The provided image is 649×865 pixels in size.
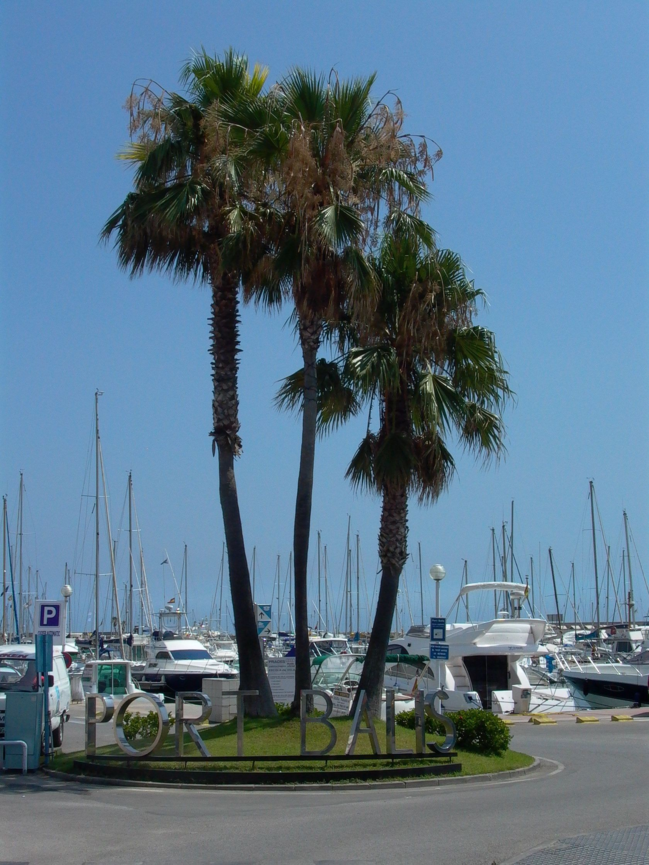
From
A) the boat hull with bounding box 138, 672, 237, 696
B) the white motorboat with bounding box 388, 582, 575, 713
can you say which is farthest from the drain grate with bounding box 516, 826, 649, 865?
the boat hull with bounding box 138, 672, 237, 696

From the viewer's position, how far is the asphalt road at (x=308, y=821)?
371 inches

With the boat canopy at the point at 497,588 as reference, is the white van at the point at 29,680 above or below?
below

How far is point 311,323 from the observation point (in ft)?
63.1

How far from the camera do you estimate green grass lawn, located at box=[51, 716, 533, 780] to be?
15.1 m

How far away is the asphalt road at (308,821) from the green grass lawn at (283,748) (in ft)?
2.80

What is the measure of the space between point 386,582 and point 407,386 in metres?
4.19

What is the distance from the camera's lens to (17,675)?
19594mm

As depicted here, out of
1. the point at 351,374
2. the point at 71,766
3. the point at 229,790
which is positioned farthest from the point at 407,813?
the point at 351,374

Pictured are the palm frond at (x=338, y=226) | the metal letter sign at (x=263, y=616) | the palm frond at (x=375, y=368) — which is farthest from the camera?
the metal letter sign at (x=263, y=616)

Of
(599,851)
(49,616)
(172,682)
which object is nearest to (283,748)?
(49,616)

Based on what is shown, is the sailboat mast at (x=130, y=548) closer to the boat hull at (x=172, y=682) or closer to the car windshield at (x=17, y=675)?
the boat hull at (x=172, y=682)

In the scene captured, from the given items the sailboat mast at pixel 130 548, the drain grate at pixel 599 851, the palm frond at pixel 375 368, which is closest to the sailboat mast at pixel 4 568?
the sailboat mast at pixel 130 548

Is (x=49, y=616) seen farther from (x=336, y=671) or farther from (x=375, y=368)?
(x=336, y=671)

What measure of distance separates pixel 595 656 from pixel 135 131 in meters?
49.7
